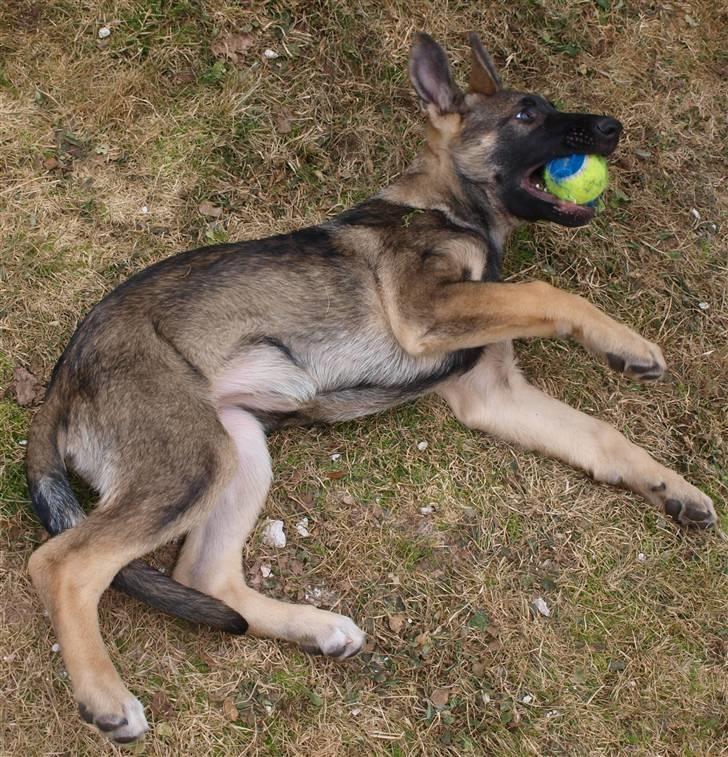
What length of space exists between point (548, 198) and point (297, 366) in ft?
5.38

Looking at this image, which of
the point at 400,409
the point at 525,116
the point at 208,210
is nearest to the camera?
the point at 525,116

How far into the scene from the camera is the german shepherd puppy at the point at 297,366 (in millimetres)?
3863

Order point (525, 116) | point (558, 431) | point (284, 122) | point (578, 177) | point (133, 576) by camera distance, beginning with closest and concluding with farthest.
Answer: point (133, 576) < point (578, 177) < point (525, 116) < point (558, 431) < point (284, 122)

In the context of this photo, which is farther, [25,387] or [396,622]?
[25,387]

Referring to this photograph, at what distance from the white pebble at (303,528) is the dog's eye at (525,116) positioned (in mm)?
2563

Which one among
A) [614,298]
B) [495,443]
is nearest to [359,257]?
[495,443]

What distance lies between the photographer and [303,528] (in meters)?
4.75

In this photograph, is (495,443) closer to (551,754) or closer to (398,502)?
(398,502)

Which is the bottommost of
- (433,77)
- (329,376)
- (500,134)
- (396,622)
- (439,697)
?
(439,697)

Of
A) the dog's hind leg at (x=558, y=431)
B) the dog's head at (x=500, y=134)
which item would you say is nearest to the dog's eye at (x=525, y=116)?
the dog's head at (x=500, y=134)

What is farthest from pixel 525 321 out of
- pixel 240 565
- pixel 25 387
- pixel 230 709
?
pixel 25 387

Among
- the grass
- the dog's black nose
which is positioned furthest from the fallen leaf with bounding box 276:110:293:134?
the dog's black nose

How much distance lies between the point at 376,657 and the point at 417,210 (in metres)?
2.42

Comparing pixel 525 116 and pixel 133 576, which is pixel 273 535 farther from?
pixel 525 116
